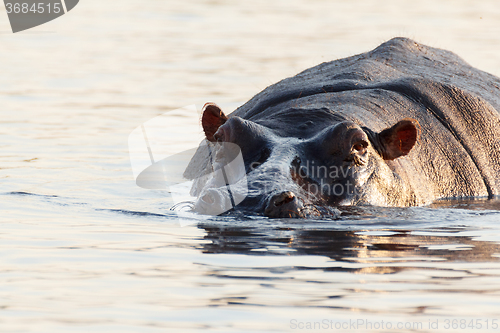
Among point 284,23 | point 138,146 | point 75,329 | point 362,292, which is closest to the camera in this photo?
point 75,329

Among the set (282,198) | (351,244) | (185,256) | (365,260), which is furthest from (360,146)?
(185,256)

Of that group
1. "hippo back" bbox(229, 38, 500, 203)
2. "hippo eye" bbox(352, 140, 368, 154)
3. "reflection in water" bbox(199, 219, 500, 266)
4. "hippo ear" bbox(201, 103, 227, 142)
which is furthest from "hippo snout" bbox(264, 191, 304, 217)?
"hippo ear" bbox(201, 103, 227, 142)

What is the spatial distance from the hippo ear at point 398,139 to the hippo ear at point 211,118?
156cm

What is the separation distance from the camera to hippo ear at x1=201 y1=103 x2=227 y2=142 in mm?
8406

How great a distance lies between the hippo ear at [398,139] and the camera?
7.69m

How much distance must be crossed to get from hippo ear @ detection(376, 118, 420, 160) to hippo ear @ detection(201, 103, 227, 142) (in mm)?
1561

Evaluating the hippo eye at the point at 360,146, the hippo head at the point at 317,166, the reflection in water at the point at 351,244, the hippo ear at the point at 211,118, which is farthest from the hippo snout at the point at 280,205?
the hippo ear at the point at 211,118

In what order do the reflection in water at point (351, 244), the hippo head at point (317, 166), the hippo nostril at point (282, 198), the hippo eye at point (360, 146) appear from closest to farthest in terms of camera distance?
the reflection in water at point (351, 244) → the hippo nostril at point (282, 198) → the hippo head at point (317, 166) → the hippo eye at point (360, 146)

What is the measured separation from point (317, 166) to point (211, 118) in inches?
63.6

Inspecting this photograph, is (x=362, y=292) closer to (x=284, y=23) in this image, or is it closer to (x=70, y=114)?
(x=70, y=114)

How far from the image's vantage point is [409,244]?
254 inches

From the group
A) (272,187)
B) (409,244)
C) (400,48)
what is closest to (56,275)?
(272,187)

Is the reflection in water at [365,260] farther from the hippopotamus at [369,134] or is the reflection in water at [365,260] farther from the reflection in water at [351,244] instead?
the hippopotamus at [369,134]

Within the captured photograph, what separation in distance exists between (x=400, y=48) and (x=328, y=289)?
20.4 ft
